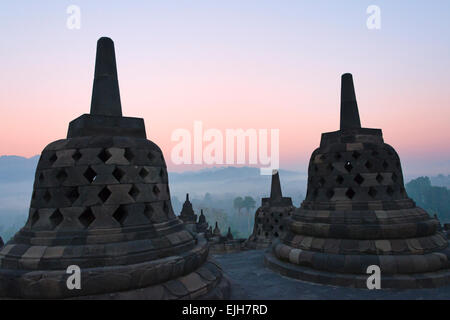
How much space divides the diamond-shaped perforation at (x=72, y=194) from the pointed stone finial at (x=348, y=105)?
8.72 meters

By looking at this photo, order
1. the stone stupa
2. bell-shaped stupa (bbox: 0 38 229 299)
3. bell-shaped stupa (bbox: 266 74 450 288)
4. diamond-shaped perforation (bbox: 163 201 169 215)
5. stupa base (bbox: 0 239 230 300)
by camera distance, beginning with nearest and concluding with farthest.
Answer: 1. stupa base (bbox: 0 239 230 300)
2. bell-shaped stupa (bbox: 0 38 229 299)
3. diamond-shaped perforation (bbox: 163 201 169 215)
4. bell-shaped stupa (bbox: 266 74 450 288)
5. the stone stupa

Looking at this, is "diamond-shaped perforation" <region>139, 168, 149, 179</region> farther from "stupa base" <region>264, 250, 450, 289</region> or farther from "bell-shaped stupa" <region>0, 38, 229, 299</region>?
"stupa base" <region>264, 250, 450, 289</region>

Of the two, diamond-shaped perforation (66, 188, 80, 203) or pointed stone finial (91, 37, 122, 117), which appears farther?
pointed stone finial (91, 37, 122, 117)

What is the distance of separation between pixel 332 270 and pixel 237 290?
2967mm

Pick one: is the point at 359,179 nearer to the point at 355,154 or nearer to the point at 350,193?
the point at 350,193

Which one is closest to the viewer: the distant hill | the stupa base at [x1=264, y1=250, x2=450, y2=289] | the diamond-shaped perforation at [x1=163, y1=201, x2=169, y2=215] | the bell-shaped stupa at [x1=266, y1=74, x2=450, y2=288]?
the diamond-shaped perforation at [x1=163, y1=201, x2=169, y2=215]

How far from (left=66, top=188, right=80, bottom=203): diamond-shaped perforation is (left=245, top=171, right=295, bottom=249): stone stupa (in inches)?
619

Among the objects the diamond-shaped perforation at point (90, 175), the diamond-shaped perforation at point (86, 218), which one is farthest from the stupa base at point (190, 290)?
the diamond-shaped perforation at point (90, 175)

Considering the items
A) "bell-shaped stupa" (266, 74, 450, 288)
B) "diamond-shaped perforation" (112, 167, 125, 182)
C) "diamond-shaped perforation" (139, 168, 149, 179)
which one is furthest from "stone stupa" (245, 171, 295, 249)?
"diamond-shaped perforation" (112, 167, 125, 182)

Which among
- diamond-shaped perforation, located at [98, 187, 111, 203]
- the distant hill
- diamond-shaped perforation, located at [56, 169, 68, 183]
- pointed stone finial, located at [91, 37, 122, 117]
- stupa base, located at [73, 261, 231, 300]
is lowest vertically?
the distant hill

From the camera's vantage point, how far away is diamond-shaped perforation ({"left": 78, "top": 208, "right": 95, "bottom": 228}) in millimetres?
5680

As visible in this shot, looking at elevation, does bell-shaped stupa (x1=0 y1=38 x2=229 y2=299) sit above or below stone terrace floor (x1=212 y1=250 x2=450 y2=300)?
above
